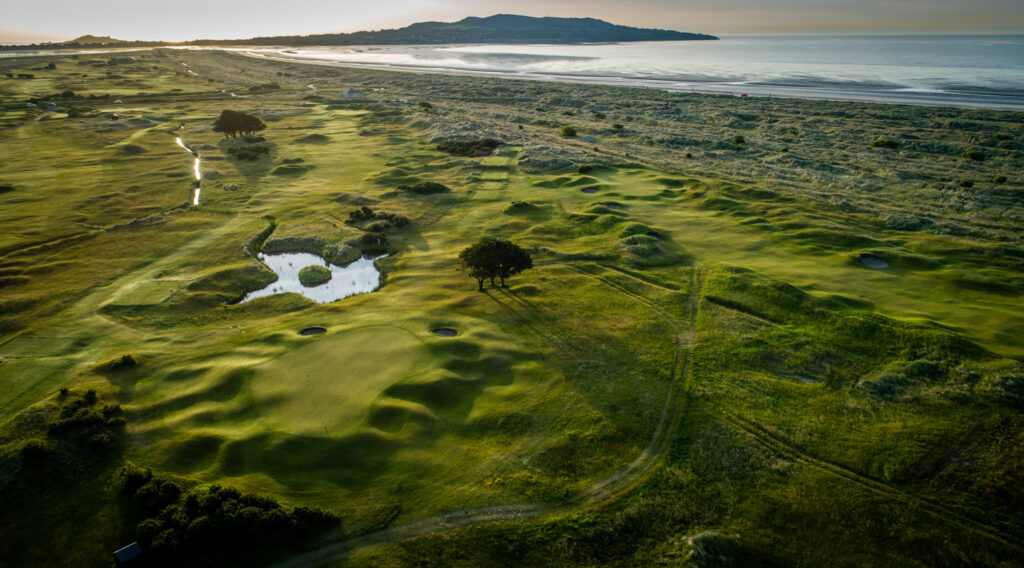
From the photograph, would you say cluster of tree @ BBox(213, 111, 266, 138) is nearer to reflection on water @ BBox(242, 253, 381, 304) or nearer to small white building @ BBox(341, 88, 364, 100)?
reflection on water @ BBox(242, 253, 381, 304)

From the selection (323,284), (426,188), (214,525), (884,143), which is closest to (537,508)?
(214,525)

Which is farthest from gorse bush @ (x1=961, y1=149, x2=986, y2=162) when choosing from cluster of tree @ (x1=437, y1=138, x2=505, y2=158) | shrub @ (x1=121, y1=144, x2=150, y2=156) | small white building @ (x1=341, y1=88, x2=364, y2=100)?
small white building @ (x1=341, y1=88, x2=364, y2=100)

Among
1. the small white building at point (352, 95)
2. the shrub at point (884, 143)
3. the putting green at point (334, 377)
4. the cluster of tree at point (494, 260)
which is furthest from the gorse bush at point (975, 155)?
the small white building at point (352, 95)

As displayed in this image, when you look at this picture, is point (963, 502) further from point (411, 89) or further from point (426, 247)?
point (411, 89)

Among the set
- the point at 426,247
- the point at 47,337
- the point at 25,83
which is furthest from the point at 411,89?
the point at 47,337

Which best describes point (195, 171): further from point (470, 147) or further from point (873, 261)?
point (873, 261)

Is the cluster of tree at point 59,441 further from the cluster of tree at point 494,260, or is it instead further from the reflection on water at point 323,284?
the cluster of tree at point 494,260
